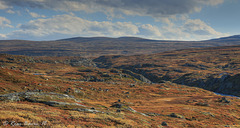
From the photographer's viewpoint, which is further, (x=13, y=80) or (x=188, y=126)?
(x=13, y=80)

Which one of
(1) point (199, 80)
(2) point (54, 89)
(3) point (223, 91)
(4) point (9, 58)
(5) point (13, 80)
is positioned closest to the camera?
(5) point (13, 80)

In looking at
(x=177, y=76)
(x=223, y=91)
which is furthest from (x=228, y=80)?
(x=177, y=76)

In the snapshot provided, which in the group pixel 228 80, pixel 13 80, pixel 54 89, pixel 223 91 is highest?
pixel 13 80

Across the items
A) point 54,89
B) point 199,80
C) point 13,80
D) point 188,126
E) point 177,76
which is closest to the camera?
point 188,126

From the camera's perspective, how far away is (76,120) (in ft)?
66.4

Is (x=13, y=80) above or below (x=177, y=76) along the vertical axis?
above

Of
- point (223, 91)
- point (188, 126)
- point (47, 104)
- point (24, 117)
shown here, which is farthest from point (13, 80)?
point (223, 91)

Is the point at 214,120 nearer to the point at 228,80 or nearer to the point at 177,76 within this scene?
the point at 228,80

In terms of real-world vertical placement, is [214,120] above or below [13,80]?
below

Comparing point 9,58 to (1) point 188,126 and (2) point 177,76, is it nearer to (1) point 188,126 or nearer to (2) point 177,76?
(2) point 177,76

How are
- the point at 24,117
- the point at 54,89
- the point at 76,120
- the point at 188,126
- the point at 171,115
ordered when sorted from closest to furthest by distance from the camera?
the point at 24,117, the point at 76,120, the point at 188,126, the point at 171,115, the point at 54,89

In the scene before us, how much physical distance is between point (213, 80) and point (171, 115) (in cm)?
8579

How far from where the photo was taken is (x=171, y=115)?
117 ft

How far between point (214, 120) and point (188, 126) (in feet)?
38.6
